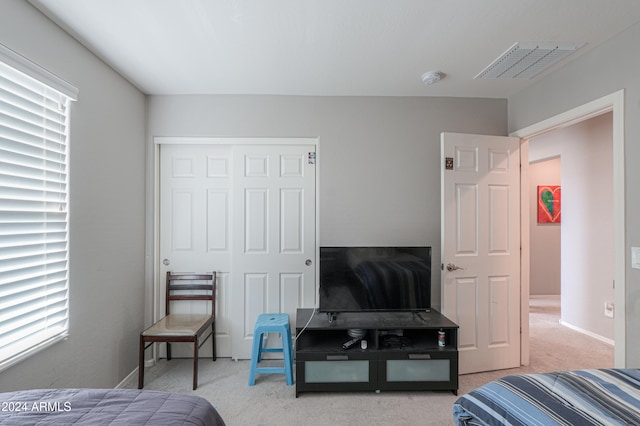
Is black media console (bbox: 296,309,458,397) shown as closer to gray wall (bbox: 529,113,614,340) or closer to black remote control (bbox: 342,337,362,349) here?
black remote control (bbox: 342,337,362,349)

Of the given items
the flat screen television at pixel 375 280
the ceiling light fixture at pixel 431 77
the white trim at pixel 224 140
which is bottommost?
the flat screen television at pixel 375 280

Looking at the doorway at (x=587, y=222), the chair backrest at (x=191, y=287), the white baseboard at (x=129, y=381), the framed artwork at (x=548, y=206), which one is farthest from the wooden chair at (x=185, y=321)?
the framed artwork at (x=548, y=206)

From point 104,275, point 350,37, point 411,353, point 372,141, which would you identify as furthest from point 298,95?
point 411,353

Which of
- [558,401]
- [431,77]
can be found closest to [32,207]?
[558,401]

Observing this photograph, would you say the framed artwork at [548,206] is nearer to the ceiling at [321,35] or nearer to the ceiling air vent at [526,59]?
the ceiling at [321,35]

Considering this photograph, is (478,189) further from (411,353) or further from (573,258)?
(573,258)

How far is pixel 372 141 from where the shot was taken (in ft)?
9.41

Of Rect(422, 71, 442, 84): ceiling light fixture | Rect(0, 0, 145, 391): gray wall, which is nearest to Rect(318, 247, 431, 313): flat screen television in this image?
Rect(422, 71, 442, 84): ceiling light fixture

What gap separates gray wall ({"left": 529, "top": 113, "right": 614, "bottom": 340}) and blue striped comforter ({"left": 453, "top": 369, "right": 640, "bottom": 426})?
9.33ft

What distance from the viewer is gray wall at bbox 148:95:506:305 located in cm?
285

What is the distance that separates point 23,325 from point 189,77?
202 cm

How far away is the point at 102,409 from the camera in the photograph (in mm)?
1094

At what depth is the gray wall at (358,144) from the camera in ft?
9.34

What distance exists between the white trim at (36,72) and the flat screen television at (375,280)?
2.04m
